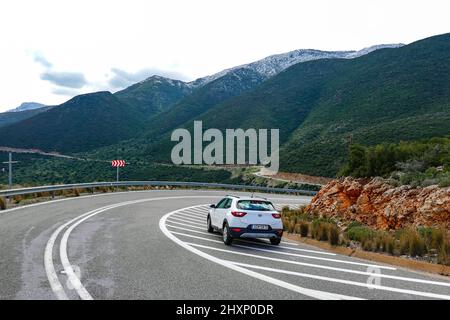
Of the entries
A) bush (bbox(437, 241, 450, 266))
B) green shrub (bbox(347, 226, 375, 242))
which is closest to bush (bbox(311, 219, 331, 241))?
green shrub (bbox(347, 226, 375, 242))

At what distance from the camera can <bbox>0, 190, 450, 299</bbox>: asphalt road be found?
586 cm

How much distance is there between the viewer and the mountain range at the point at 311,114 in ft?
175

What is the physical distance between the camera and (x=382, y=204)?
44.6ft

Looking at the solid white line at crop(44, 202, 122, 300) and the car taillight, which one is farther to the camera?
the car taillight

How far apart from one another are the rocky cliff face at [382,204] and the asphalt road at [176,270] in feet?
11.3

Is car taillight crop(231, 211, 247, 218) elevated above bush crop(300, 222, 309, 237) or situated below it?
above

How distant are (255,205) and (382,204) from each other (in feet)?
17.8

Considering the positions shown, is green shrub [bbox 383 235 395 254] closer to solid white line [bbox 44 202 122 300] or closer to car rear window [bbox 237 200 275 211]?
car rear window [bbox 237 200 275 211]

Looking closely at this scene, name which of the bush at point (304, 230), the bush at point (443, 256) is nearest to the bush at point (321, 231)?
the bush at point (304, 230)

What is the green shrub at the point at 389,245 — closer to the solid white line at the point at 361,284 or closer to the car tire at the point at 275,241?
the car tire at the point at 275,241

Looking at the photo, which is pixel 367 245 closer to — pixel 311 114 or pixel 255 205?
pixel 255 205

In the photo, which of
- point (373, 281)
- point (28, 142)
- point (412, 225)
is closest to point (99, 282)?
point (373, 281)

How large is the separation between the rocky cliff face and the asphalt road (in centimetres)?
344
